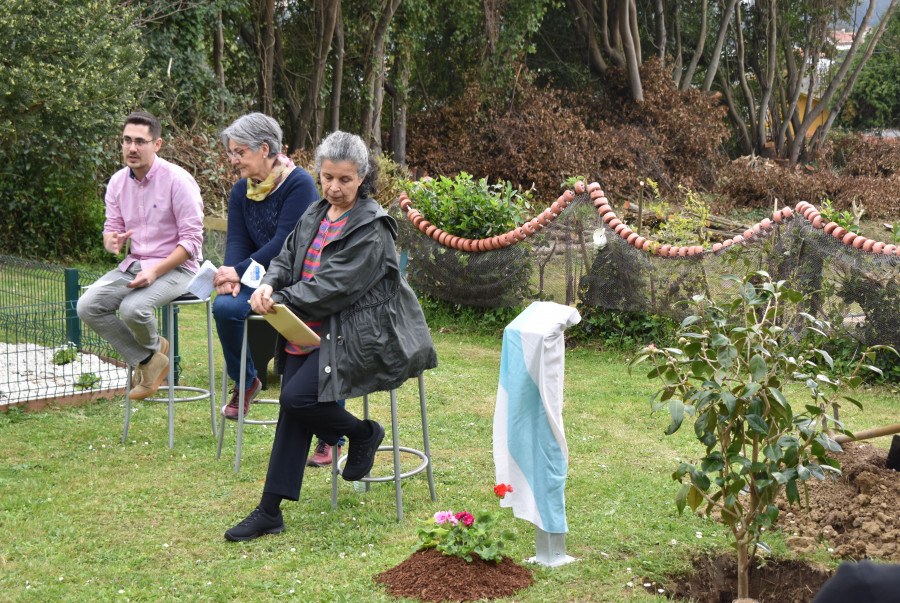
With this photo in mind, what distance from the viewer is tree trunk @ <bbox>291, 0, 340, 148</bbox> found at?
18.4 meters

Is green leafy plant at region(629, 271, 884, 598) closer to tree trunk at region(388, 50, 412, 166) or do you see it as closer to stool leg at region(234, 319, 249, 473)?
stool leg at region(234, 319, 249, 473)

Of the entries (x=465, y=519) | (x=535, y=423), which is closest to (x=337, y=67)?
(x=535, y=423)

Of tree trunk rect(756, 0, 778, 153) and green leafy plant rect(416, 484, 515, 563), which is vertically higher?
tree trunk rect(756, 0, 778, 153)

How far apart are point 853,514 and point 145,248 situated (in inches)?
171

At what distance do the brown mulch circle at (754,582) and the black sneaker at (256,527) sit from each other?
1754mm

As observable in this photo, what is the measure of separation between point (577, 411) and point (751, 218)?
13760 millimetres

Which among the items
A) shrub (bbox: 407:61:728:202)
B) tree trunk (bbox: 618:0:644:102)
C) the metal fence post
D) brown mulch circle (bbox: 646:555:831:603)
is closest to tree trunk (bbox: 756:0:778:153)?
shrub (bbox: 407:61:728:202)

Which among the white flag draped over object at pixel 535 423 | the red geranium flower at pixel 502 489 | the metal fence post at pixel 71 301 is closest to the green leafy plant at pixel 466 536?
the red geranium flower at pixel 502 489

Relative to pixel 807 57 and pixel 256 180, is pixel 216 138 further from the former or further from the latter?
pixel 807 57

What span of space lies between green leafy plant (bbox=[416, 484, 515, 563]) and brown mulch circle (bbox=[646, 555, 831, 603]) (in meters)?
0.67

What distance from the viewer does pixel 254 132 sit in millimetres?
5285

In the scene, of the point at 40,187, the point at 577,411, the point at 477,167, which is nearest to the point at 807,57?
the point at 477,167

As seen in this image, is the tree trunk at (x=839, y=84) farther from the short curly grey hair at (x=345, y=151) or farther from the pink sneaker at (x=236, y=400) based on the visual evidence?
the short curly grey hair at (x=345, y=151)

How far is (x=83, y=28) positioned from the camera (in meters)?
8.94
